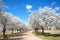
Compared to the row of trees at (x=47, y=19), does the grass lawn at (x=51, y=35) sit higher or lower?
lower

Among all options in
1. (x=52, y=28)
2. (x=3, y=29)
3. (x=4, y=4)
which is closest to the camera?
(x=4, y=4)

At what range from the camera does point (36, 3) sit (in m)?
5.43

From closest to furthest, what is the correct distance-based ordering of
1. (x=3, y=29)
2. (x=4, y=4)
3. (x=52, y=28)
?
1. (x=4, y=4)
2. (x=3, y=29)
3. (x=52, y=28)

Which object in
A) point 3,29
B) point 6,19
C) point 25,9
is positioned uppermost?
point 25,9

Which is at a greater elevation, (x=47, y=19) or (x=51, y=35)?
(x=47, y=19)

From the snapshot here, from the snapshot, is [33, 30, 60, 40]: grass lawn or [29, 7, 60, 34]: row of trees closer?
[33, 30, 60, 40]: grass lawn

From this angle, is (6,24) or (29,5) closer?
(29,5)

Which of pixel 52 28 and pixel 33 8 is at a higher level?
pixel 33 8

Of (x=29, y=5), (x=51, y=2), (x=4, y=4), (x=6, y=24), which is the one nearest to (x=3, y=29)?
(x=6, y=24)

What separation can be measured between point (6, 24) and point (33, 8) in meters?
1.40

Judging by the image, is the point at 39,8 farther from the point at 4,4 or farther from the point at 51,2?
the point at 4,4

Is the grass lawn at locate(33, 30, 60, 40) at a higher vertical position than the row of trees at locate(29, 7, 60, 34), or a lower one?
lower

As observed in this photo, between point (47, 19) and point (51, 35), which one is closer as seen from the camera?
point (51, 35)

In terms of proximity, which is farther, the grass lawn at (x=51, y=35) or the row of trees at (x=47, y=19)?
the row of trees at (x=47, y=19)
